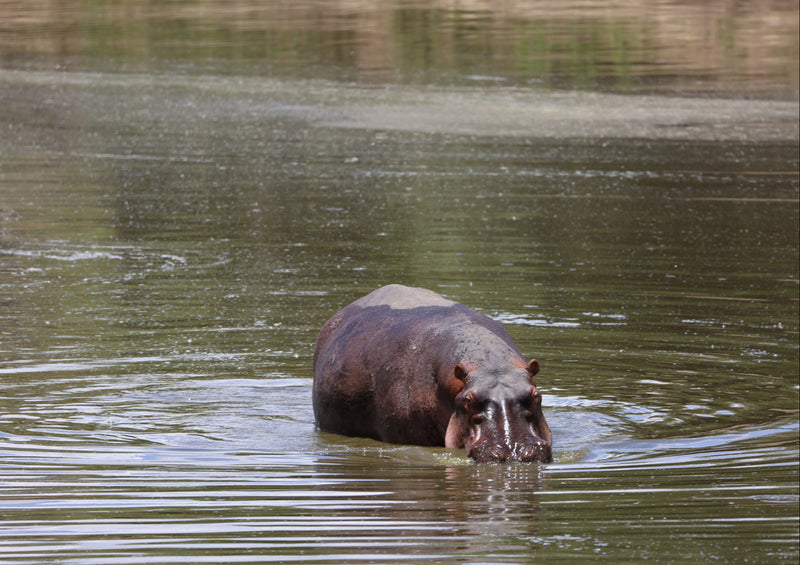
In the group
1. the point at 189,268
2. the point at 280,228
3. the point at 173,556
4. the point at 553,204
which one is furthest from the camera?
the point at 553,204

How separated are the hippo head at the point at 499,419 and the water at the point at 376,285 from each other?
13 centimetres

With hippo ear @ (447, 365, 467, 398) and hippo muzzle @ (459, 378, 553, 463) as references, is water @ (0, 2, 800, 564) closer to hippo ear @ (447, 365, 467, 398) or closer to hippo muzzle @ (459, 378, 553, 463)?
hippo muzzle @ (459, 378, 553, 463)

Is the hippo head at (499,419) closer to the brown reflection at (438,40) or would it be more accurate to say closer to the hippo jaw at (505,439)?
the hippo jaw at (505,439)

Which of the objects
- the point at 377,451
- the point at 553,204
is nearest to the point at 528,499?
the point at 377,451

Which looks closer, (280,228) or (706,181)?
(280,228)

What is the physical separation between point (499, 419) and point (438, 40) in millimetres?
31513

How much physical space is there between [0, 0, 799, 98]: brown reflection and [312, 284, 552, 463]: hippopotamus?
2199 centimetres

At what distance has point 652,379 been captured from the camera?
1020cm

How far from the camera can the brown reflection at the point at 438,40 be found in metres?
32.4

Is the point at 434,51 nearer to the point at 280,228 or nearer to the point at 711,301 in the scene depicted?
the point at 280,228

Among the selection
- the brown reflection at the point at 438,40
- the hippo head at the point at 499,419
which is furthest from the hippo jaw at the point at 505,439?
the brown reflection at the point at 438,40

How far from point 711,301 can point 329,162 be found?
29.7 ft

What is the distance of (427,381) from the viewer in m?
8.38

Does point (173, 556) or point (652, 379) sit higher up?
point (173, 556)
